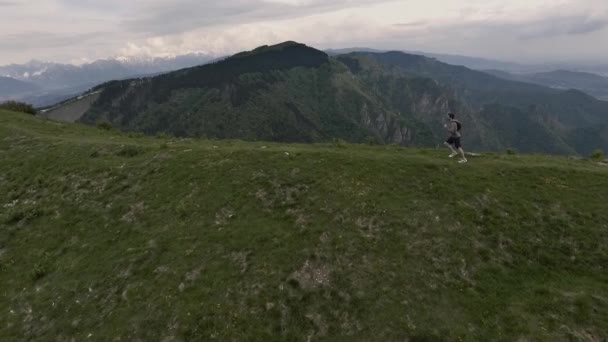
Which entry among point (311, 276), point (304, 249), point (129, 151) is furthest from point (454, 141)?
point (129, 151)

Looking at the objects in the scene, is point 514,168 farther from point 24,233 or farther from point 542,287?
point 24,233

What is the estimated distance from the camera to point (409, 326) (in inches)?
635

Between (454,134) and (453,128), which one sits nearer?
(453,128)

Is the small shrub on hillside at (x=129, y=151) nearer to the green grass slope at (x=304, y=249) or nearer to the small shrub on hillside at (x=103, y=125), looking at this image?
the green grass slope at (x=304, y=249)

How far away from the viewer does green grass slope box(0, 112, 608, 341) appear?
1666 centimetres

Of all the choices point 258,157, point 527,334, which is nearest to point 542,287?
point 527,334

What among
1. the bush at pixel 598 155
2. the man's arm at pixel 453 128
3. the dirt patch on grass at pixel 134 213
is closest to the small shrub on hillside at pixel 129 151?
the dirt patch on grass at pixel 134 213

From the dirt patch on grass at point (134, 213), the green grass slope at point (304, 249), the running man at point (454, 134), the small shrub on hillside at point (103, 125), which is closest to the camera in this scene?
the green grass slope at point (304, 249)

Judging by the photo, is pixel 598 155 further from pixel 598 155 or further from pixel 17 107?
pixel 17 107

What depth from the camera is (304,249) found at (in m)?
→ 20.0

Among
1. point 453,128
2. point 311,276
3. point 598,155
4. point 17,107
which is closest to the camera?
point 311,276

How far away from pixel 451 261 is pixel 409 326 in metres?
4.81

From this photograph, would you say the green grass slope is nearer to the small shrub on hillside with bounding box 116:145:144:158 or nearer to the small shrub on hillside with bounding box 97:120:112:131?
the small shrub on hillside with bounding box 116:145:144:158

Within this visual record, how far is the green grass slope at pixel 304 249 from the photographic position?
16.7 m
